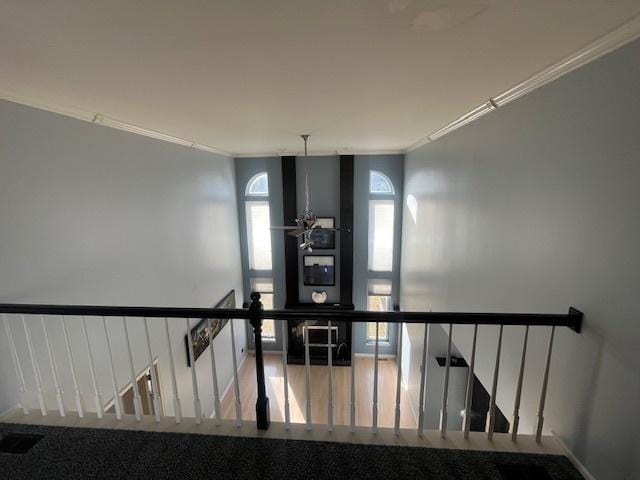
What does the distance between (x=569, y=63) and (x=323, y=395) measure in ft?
20.7

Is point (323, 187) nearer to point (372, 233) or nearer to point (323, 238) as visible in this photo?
point (323, 238)

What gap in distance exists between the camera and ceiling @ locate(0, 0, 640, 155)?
120 cm

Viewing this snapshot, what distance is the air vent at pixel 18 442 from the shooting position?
1777 mm

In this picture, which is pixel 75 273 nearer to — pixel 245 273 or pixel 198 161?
pixel 198 161

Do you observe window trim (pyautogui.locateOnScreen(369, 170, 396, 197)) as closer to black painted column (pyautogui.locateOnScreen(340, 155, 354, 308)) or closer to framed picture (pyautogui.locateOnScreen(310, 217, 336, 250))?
black painted column (pyautogui.locateOnScreen(340, 155, 354, 308))

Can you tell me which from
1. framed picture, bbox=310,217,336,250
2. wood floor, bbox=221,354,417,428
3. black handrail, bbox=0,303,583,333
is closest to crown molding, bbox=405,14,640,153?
A: black handrail, bbox=0,303,583,333

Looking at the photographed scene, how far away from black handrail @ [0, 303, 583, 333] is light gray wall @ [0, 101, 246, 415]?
73cm

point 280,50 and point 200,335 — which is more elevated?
point 280,50

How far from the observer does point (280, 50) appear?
5.13 ft

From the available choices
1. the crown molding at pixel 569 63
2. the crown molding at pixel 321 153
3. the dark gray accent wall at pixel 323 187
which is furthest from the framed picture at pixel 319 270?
the crown molding at pixel 569 63

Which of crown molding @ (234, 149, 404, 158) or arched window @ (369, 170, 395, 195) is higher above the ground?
crown molding @ (234, 149, 404, 158)

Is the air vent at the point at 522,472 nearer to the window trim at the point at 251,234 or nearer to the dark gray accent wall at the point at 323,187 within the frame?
the dark gray accent wall at the point at 323,187

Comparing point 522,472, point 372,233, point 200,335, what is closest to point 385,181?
point 372,233

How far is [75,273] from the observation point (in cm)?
277
